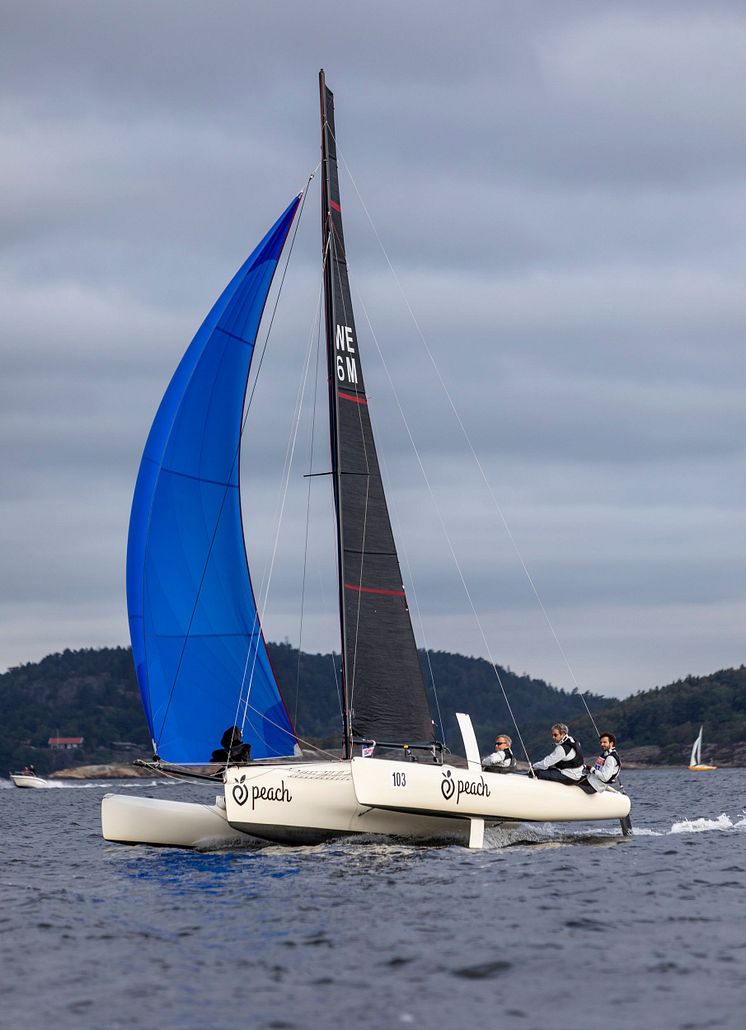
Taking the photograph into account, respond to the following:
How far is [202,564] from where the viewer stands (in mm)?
18422

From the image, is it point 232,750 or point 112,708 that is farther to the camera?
point 112,708

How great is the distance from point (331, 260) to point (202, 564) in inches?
189

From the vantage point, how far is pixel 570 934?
35.4 feet

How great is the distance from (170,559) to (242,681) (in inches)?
77.3

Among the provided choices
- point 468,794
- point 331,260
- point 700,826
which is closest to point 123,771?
point 700,826

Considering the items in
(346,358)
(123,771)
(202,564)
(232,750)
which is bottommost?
(123,771)

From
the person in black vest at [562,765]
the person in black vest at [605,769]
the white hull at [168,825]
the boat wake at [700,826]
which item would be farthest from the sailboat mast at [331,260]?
the boat wake at [700,826]

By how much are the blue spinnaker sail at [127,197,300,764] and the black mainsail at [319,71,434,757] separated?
1.24 meters

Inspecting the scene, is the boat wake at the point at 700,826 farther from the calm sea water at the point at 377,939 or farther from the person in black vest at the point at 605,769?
the calm sea water at the point at 377,939

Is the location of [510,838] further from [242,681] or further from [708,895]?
[708,895]

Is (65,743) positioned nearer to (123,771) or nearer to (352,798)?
(123,771)

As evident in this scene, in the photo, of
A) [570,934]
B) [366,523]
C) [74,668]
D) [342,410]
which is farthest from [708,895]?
[74,668]

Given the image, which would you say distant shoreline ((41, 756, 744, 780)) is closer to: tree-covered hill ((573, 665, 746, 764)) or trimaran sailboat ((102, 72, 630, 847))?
tree-covered hill ((573, 665, 746, 764))

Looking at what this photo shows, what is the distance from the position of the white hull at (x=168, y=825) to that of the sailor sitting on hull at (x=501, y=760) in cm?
347
